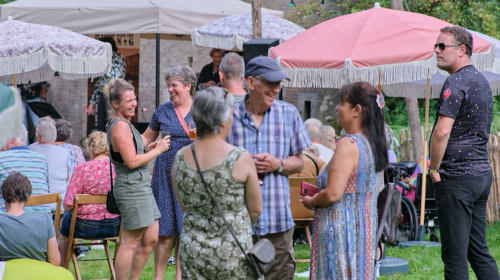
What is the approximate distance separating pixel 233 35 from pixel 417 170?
3.20m

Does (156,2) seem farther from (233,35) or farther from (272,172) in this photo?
(272,172)

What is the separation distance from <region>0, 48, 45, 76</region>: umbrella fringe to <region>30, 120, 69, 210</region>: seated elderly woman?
2.01ft

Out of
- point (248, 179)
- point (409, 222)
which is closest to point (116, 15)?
point (409, 222)

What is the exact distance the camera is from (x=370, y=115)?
4.13 metres

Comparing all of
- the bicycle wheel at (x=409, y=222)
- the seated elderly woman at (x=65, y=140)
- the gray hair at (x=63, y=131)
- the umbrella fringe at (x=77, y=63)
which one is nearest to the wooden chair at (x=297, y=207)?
the bicycle wheel at (x=409, y=222)

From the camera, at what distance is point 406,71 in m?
6.62

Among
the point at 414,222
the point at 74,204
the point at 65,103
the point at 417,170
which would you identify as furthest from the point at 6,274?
the point at 65,103

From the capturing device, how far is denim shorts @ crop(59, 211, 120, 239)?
20.5ft

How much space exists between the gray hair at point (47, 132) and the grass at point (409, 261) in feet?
4.26

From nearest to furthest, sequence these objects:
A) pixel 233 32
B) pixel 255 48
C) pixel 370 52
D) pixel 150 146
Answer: pixel 150 146 < pixel 370 52 < pixel 255 48 < pixel 233 32

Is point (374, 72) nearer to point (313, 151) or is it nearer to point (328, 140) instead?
point (313, 151)

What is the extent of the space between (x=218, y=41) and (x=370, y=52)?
432cm

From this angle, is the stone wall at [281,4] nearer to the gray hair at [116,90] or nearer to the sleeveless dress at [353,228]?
the gray hair at [116,90]

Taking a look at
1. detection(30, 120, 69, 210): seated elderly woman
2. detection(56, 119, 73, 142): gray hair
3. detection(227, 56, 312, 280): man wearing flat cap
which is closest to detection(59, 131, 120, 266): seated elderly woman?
detection(30, 120, 69, 210): seated elderly woman
